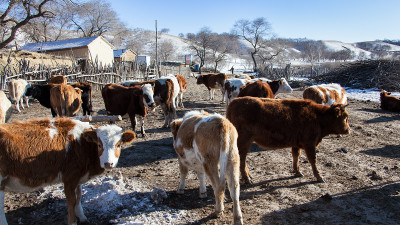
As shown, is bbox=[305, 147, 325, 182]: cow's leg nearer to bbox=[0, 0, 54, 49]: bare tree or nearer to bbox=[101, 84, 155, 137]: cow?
bbox=[101, 84, 155, 137]: cow

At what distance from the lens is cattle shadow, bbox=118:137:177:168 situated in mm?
6219

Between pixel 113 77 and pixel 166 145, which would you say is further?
pixel 113 77

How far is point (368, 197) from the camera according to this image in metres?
4.52

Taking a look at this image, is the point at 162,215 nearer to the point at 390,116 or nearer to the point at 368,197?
the point at 368,197

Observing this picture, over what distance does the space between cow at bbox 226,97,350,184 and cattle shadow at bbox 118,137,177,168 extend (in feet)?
7.26

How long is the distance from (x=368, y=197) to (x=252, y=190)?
200 centimetres

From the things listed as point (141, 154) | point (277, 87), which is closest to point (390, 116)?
point (277, 87)

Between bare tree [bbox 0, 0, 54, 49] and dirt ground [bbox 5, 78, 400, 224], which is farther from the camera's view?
bare tree [bbox 0, 0, 54, 49]

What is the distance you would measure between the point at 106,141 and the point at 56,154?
2.18 ft

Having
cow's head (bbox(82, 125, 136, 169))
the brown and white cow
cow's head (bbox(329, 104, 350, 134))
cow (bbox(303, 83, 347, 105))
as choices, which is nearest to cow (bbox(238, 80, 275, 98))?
cow (bbox(303, 83, 347, 105))

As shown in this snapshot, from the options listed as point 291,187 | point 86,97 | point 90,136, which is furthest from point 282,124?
point 86,97

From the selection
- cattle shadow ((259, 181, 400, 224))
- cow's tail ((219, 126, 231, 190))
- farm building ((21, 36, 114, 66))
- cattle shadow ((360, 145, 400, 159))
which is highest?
farm building ((21, 36, 114, 66))

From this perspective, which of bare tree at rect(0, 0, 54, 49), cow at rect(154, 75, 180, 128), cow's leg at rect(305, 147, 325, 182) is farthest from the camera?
bare tree at rect(0, 0, 54, 49)

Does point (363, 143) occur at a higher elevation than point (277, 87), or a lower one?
lower
